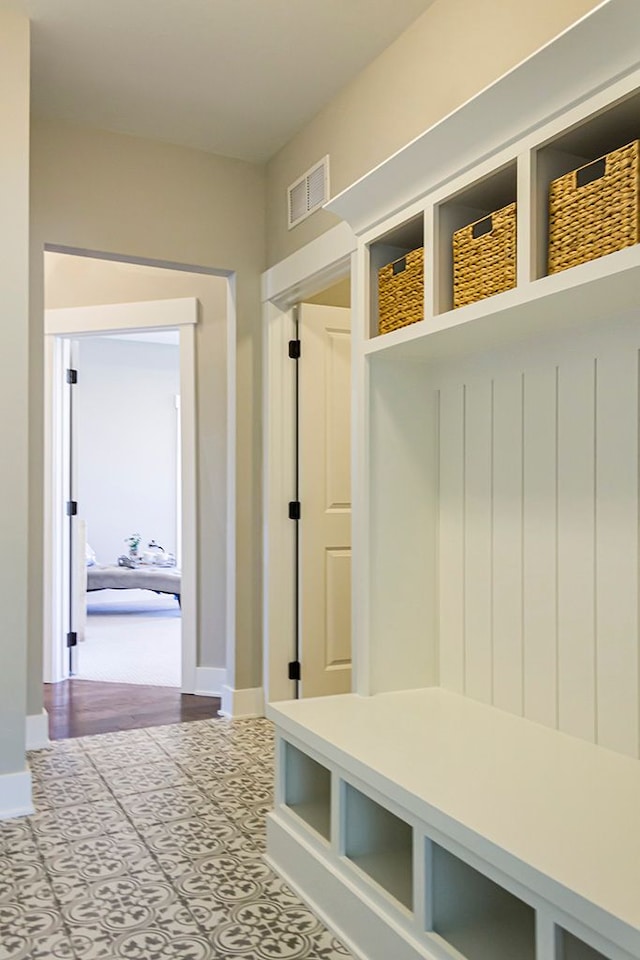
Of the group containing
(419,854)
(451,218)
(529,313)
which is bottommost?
(419,854)

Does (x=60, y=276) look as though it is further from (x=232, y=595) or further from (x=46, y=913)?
(x=46, y=913)

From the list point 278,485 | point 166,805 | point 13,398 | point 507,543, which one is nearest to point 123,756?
point 166,805

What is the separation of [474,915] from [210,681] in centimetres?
298

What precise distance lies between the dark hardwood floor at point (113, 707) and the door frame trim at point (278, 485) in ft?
1.70

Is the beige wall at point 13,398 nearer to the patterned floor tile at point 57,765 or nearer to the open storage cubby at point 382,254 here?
the patterned floor tile at point 57,765

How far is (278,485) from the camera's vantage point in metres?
3.90

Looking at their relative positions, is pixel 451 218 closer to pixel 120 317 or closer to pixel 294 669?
pixel 294 669

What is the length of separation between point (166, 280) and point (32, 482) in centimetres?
174

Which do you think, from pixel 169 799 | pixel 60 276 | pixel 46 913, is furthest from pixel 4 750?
pixel 60 276

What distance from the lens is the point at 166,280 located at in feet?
15.4

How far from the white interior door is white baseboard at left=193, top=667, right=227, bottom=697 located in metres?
0.81

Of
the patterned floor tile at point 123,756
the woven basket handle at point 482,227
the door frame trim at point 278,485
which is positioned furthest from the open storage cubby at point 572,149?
the patterned floor tile at point 123,756

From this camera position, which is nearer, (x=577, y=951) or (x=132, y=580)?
(x=577, y=951)

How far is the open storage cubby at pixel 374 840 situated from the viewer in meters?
1.94
